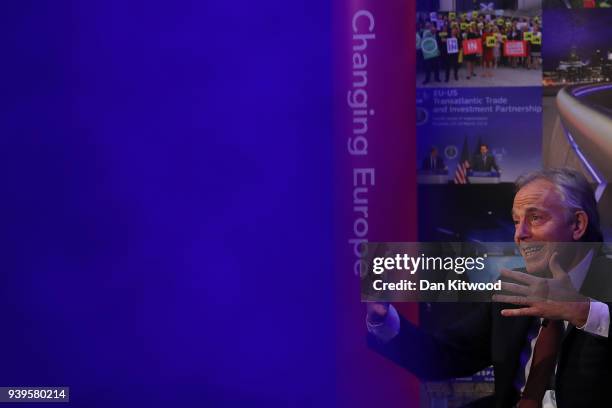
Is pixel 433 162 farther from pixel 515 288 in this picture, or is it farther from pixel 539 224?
pixel 515 288

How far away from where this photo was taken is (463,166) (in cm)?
293

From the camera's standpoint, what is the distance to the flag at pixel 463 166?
2920 mm

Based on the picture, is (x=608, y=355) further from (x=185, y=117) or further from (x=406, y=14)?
(x=185, y=117)

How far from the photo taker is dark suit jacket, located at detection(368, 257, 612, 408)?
2654 millimetres

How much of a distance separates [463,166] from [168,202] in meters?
1.17

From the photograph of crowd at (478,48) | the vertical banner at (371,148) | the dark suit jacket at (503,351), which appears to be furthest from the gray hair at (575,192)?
the vertical banner at (371,148)

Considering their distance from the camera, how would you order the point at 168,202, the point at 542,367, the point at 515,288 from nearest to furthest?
the point at 542,367
the point at 515,288
the point at 168,202

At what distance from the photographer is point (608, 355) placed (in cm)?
264

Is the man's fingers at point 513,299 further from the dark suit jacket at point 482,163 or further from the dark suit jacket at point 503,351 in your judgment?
the dark suit jacket at point 482,163

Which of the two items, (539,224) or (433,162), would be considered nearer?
(539,224)

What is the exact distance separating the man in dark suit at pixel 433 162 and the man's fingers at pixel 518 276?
447mm

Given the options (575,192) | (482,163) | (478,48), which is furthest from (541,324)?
(478,48)

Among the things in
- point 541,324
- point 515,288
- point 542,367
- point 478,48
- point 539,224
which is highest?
point 478,48

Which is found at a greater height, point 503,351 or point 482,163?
point 482,163
